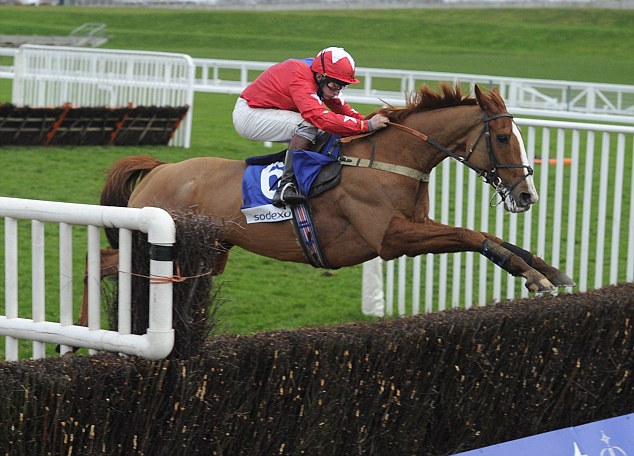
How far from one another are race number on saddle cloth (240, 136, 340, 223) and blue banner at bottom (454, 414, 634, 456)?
1944 millimetres

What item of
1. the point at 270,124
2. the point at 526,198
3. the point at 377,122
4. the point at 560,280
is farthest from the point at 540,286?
the point at 270,124

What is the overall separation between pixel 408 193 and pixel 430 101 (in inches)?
20.5

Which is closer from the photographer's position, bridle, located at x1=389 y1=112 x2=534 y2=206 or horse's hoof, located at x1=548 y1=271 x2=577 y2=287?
horse's hoof, located at x1=548 y1=271 x2=577 y2=287

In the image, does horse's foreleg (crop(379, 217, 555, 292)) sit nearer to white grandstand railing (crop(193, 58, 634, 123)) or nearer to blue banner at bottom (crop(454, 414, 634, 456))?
blue banner at bottom (crop(454, 414, 634, 456))

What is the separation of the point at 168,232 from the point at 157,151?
9751mm

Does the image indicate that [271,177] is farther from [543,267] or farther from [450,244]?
[543,267]

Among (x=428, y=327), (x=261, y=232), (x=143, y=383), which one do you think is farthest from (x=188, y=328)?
(x=261, y=232)

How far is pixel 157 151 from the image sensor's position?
13.0 metres

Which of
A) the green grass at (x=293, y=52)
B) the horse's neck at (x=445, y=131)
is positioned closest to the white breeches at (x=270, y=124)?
the horse's neck at (x=445, y=131)

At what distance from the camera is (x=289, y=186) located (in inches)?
220

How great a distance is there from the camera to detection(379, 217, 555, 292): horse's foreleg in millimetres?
5082

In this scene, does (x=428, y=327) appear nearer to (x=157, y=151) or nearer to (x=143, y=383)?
(x=143, y=383)

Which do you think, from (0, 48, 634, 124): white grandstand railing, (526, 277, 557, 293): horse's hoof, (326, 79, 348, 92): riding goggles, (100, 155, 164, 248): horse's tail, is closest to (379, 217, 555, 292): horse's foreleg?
(526, 277, 557, 293): horse's hoof

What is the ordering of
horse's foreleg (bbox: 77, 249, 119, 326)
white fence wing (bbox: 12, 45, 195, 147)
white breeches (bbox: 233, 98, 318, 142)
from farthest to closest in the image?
white fence wing (bbox: 12, 45, 195, 147) < white breeches (bbox: 233, 98, 318, 142) < horse's foreleg (bbox: 77, 249, 119, 326)
